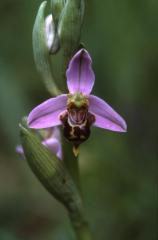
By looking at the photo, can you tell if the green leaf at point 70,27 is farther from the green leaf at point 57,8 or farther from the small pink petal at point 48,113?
the small pink petal at point 48,113

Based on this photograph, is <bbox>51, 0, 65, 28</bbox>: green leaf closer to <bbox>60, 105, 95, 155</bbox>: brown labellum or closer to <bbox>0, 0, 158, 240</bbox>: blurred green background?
<bbox>60, 105, 95, 155</bbox>: brown labellum

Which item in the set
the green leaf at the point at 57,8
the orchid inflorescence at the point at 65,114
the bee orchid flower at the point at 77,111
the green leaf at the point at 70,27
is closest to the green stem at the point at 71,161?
the orchid inflorescence at the point at 65,114

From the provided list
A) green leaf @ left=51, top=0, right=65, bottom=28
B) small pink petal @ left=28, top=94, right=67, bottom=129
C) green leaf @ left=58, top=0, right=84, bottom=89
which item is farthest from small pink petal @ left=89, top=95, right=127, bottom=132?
green leaf @ left=51, top=0, right=65, bottom=28

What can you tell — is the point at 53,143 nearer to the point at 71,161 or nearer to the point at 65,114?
the point at 71,161

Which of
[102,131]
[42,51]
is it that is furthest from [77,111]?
[102,131]

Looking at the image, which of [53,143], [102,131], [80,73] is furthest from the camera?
[102,131]

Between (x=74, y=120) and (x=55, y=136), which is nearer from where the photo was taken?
(x=74, y=120)

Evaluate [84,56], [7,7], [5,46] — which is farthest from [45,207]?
[84,56]

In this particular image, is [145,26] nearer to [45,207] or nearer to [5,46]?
[5,46]
